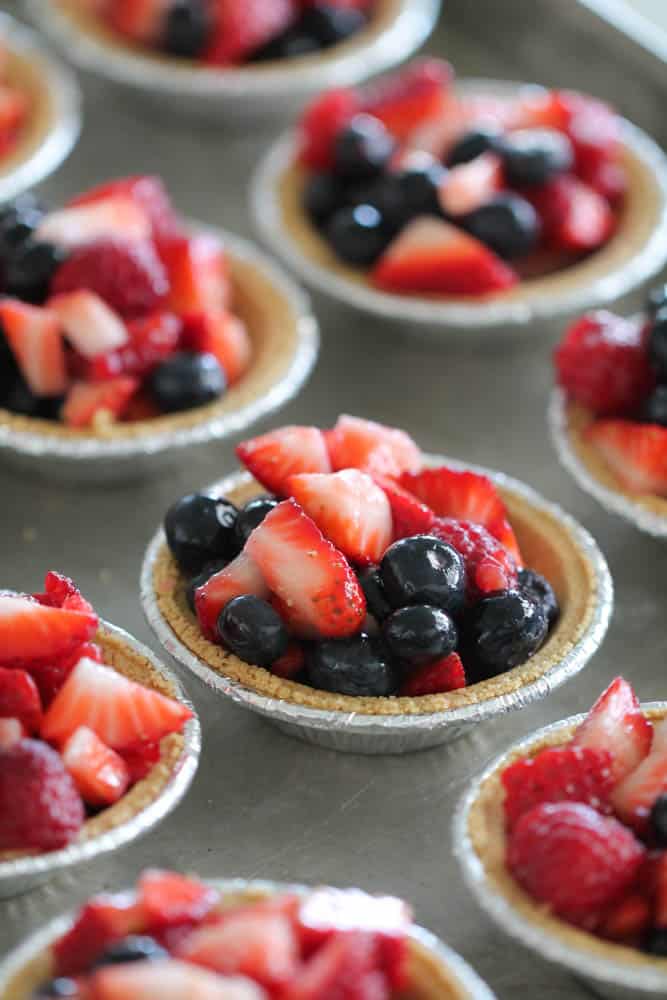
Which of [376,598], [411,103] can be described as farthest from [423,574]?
[411,103]

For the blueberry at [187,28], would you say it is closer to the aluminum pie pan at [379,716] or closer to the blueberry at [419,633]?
the aluminum pie pan at [379,716]

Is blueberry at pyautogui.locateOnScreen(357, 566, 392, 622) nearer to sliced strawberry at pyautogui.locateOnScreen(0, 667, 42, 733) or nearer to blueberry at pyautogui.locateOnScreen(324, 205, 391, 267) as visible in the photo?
sliced strawberry at pyautogui.locateOnScreen(0, 667, 42, 733)

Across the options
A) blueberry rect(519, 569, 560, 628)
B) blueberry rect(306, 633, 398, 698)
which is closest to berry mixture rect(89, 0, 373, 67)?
blueberry rect(519, 569, 560, 628)

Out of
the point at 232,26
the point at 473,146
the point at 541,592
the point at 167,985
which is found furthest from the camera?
the point at 232,26

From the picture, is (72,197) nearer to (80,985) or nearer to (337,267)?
(337,267)

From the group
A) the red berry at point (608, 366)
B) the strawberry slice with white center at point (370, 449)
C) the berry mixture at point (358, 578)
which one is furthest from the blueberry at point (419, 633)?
the red berry at point (608, 366)

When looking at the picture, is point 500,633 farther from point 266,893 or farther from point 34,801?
point 34,801
